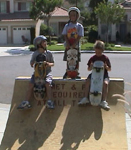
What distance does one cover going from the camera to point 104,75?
6.41 m

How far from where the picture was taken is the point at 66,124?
6.34 m

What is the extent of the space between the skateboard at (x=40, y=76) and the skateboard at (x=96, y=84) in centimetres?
93

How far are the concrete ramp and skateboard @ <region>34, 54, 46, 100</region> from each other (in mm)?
254

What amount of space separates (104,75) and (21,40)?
37.1 m

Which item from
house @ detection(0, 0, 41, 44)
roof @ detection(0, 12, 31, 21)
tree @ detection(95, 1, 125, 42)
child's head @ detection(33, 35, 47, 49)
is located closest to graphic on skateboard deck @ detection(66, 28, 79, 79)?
child's head @ detection(33, 35, 47, 49)

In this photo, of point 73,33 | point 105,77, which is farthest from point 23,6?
point 105,77

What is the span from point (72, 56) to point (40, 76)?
1583 millimetres

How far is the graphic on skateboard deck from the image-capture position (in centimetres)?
765

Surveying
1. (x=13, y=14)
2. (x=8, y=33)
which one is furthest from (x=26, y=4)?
(x=8, y=33)

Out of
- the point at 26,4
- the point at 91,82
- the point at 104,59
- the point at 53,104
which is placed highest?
the point at 26,4

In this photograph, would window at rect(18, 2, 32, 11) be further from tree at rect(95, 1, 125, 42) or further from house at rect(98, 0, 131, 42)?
tree at rect(95, 1, 125, 42)

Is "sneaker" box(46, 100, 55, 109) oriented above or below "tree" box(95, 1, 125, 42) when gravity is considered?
below

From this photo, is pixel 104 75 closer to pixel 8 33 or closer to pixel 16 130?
pixel 16 130

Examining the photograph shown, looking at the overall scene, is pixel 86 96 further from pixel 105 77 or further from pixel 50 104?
pixel 50 104
